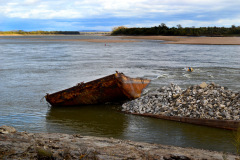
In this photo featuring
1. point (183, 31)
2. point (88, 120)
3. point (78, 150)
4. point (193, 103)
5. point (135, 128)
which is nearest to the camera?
point (78, 150)

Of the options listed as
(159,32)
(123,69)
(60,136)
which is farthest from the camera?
(159,32)

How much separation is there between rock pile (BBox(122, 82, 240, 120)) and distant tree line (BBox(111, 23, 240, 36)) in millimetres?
74927

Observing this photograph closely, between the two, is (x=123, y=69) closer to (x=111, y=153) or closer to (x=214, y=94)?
(x=214, y=94)

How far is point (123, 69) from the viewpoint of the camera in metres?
21.2

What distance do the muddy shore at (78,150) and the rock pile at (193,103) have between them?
3132 millimetres

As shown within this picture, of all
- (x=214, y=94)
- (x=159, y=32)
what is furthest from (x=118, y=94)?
(x=159, y=32)

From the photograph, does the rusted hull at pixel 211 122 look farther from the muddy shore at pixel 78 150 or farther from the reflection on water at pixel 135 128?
the muddy shore at pixel 78 150

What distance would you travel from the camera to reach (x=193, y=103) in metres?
9.40

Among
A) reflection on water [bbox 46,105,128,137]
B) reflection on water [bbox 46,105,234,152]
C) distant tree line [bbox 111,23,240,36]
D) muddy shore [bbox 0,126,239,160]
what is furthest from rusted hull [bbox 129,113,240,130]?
distant tree line [bbox 111,23,240,36]

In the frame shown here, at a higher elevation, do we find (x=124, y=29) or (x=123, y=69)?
(x=124, y=29)

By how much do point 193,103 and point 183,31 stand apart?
280 feet

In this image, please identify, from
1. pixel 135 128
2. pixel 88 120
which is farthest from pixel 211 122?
pixel 88 120

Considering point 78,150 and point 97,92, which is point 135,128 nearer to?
point 97,92

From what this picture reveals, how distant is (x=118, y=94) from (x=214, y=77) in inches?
328
